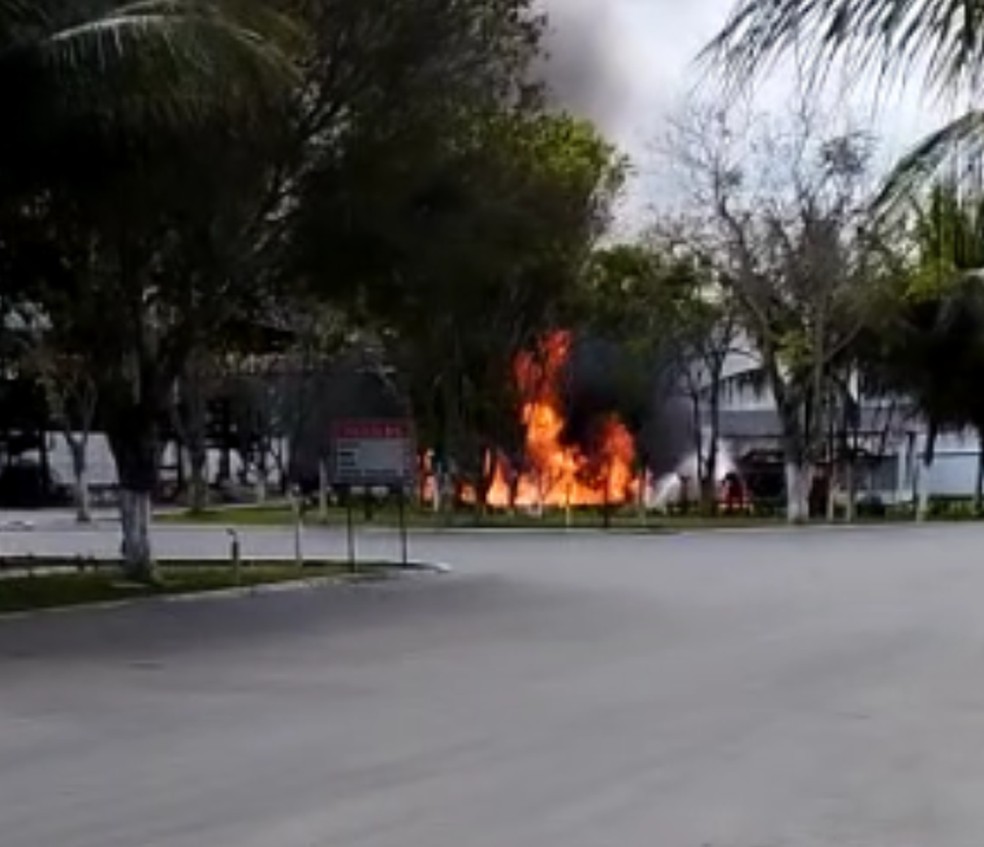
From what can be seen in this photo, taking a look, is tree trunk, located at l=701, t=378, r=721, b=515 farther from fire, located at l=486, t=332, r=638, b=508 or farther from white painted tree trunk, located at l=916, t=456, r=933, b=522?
white painted tree trunk, located at l=916, t=456, r=933, b=522

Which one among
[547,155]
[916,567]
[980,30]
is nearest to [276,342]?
[547,155]

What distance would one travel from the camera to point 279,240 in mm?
28234

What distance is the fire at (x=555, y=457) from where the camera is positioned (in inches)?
2265

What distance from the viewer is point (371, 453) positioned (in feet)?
110

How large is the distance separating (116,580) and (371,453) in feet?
20.9

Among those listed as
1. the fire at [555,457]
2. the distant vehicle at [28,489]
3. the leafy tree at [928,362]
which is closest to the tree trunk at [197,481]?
the fire at [555,457]

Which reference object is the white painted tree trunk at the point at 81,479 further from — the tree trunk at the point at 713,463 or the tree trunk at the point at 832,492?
the tree trunk at the point at 832,492

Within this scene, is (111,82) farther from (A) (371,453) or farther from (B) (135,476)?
(A) (371,453)

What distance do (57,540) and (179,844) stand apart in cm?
3665

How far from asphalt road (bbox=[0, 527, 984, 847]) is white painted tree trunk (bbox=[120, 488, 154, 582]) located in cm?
340

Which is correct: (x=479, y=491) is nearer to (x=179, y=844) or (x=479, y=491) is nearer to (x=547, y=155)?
(x=547, y=155)

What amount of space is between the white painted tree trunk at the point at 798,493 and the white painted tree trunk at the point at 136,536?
27.3 metres

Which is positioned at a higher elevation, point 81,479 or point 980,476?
point 81,479

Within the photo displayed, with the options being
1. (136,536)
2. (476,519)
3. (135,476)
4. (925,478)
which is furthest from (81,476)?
(136,536)
